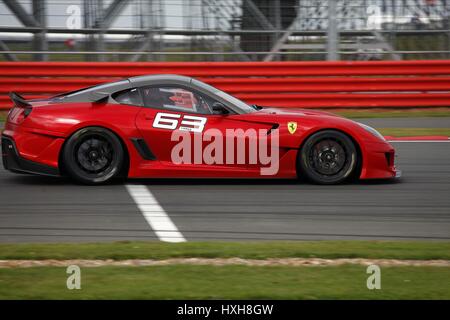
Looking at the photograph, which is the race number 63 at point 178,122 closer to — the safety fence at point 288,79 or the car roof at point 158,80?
the car roof at point 158,80

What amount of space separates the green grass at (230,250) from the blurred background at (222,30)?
27.6ft

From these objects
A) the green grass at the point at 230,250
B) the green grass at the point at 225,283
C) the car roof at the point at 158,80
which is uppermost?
the car roof at the point at 158,80

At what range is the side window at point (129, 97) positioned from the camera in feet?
30.4

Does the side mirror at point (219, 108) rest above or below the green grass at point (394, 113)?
above

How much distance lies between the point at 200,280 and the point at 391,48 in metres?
10.8

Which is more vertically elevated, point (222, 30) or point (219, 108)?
point (222, 30)

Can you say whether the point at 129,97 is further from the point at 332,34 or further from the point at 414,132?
the point at 332,34

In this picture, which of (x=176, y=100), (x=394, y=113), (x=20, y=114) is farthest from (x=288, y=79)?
(x=20, y=114)

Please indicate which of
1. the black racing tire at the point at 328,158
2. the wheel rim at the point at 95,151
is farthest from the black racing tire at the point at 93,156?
the black racing tire at the point at 328,158

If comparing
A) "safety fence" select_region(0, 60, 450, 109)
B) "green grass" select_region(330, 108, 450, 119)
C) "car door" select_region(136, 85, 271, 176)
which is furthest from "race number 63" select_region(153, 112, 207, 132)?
"green grass" select_region(330, 108, 450, 119)

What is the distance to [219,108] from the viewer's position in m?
9.14

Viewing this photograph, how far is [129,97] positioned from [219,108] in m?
0.97

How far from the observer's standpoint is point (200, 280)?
18.8ft
